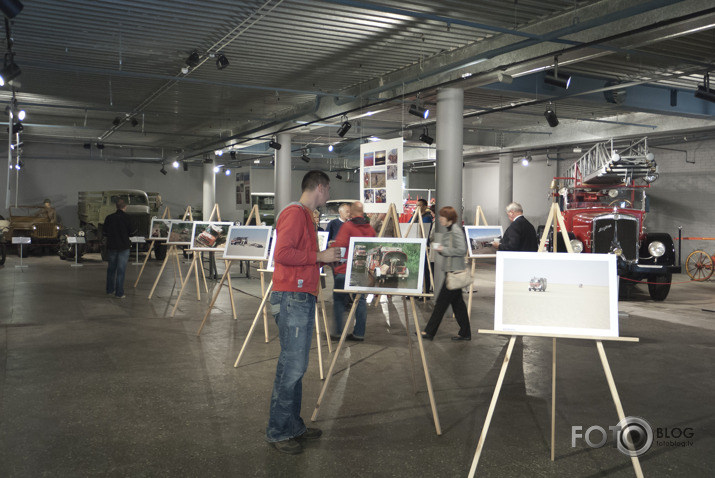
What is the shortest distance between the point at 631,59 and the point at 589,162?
3.36m

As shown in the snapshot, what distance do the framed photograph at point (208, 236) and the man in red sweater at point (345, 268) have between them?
2882mm

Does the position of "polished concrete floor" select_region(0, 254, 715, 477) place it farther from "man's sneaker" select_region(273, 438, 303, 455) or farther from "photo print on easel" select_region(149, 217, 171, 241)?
"photo print on easel" select_region(149, 217, 171, 241)

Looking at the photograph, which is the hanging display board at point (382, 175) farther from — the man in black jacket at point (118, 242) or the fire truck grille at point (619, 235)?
the man in black jacket at point (118, 242)

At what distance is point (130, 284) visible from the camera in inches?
482

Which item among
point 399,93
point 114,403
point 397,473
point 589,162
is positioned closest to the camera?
point 397,473

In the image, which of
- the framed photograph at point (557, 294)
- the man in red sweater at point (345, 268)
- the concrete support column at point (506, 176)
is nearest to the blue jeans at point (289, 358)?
the framed photograph at point (557, 294)

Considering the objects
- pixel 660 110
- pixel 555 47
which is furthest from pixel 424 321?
pixel 660 110

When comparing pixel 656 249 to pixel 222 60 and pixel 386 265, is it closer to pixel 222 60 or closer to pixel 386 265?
pixel 386 265

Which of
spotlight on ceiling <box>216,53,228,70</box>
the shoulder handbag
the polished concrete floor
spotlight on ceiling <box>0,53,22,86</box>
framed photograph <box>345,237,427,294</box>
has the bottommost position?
the polished concrete floor

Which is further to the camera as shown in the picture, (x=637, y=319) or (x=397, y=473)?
(x=637, y=319)

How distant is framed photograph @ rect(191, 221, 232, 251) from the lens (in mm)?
9133

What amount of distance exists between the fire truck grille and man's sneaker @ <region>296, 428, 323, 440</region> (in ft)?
26.9

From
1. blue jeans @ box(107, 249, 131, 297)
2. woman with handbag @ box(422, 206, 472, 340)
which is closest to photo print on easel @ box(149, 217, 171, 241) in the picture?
blue jeans @ box(107, 249, 131, 297)

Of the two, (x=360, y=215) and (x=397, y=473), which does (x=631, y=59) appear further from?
(x=397, y=473)
